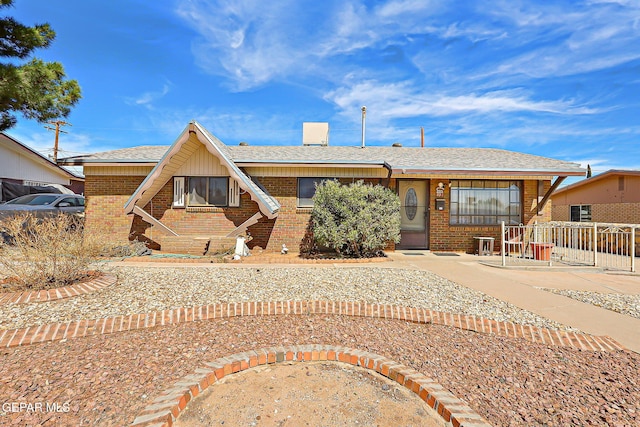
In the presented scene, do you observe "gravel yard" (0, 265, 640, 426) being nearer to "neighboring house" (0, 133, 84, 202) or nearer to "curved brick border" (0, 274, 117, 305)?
"curved brick border" (0, 274, 117, 305)

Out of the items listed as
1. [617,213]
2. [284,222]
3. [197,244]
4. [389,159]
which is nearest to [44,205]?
[197,244]

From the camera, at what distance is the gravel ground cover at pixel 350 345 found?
2.40m

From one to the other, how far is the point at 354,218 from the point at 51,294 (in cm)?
661

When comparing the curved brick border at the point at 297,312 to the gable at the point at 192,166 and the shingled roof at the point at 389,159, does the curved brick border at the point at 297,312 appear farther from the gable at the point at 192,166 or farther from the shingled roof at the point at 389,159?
the shingled roof at the point at 389,159

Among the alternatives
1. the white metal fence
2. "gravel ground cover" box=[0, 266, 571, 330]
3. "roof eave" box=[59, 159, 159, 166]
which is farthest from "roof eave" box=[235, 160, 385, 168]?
the white metal fence

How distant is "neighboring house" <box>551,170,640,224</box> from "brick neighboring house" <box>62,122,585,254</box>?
5.57 meters

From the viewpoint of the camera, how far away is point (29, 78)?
11.2 m

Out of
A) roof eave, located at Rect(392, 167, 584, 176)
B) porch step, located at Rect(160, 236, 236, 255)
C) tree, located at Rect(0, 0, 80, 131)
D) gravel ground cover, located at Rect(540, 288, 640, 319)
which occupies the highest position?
tree, located at Rect(0, 0, 80, 131)

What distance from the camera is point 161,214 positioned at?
10844 mm

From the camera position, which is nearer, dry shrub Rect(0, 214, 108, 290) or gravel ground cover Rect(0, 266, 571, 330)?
gravel ground cover Rect(0, 266, 571, 330)

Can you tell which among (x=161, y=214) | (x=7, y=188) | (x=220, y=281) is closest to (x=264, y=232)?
(x=161, y=214)

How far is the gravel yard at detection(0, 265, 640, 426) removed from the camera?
7.99ft

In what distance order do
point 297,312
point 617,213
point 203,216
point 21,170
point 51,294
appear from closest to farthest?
1. point 297,312
2. point 51,294
3. point 203,216
4. point 617,213
5. point 21,170

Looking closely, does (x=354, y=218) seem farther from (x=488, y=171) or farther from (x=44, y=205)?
(x=44, y=205)
